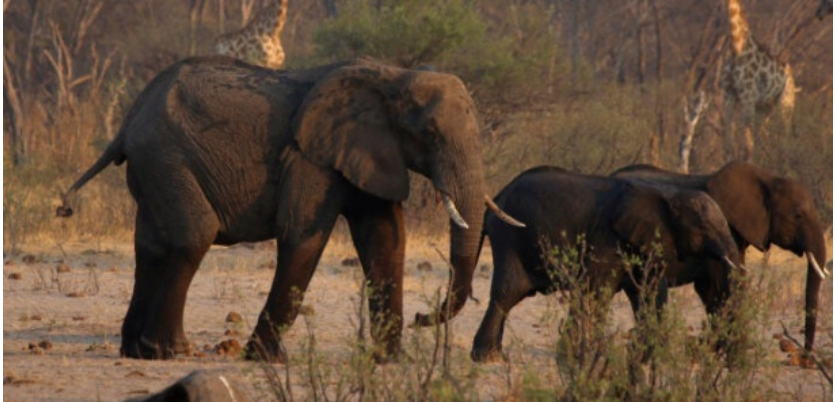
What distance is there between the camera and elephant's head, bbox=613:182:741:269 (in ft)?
30.3

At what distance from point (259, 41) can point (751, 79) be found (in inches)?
206

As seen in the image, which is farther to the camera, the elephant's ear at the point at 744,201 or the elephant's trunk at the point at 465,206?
the elephant's ear at the point at 744,201

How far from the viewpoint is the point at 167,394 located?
5.22 m

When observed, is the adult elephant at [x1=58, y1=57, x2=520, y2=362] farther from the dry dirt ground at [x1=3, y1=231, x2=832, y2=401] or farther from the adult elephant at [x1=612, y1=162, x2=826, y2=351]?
the adult elephant at [x1=612, y1=162, x2=826, y2=351]

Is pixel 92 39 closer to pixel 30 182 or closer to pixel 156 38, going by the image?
pixel 156 38

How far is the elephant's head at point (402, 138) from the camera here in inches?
332

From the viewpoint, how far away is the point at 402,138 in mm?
8664

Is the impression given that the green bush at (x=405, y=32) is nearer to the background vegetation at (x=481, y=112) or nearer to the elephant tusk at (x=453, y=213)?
the background vegetation at (x=481, y=112)

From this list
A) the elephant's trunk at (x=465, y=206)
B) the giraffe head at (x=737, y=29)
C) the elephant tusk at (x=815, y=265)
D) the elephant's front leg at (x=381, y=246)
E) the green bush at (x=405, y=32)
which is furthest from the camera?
the giraffe head at (x=737, y=29)

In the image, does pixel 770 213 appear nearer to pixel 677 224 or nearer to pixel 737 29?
pixel 677 224

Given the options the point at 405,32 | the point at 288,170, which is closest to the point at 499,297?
the point at 288,170

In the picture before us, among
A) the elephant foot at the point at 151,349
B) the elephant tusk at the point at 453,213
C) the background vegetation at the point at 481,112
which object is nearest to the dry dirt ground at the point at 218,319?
the elephant foot at the point at 151,349

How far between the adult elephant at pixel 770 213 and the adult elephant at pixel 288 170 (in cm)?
190

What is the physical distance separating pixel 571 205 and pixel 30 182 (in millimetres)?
7844
